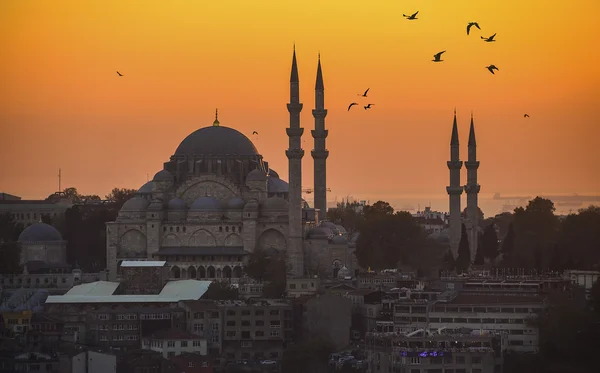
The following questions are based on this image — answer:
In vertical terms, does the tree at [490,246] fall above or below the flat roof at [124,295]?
above

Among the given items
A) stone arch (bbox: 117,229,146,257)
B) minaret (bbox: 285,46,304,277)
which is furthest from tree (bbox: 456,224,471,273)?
stone arch (bbox: 117,229,146,257)

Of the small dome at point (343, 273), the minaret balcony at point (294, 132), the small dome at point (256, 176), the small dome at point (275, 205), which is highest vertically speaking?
the minaret balcony at point (294, 132)

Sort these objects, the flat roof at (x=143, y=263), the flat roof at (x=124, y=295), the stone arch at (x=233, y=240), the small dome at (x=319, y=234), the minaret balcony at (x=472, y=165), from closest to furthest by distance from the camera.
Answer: the flat roof at (x=124, y=295), the flat roof at (x=143, y=263), the small dome at (x=319, y=234), the stone arch at (x=233, y=240), the minaret balcony at (x=472, y=165)

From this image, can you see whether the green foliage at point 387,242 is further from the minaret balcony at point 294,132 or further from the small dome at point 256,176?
the minaret balcony at point 294,132

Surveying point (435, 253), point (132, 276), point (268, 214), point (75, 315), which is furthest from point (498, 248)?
point (75, 315)

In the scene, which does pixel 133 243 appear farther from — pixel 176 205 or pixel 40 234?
pixel 40 234

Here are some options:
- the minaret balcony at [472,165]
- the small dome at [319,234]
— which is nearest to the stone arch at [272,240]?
the small dome at [319,234]

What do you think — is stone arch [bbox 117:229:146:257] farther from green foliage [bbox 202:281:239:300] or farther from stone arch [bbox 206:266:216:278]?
green foliage [bbox 202:281:239:300]
